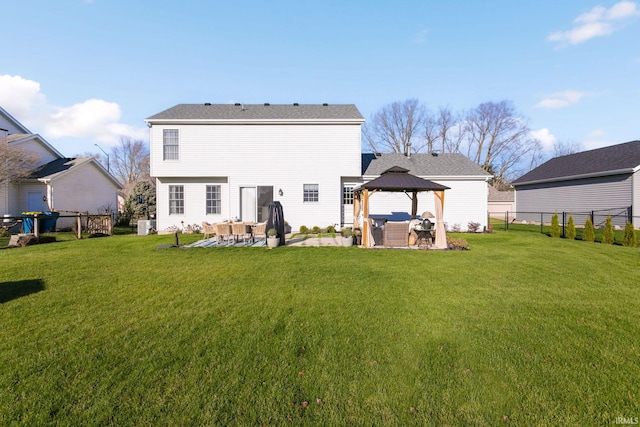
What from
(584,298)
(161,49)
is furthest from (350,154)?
(584,298)

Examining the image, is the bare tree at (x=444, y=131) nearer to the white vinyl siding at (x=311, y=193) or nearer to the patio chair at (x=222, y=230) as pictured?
the white vinyl siding at (x=311, y=193)

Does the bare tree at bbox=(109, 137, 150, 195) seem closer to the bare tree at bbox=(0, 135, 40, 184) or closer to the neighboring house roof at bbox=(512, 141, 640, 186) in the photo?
the bare tree at bbox=(0, 135, 40, 184)

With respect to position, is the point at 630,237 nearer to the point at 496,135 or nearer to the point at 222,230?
the point at 222,230

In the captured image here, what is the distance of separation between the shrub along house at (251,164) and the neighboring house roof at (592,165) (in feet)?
57.7

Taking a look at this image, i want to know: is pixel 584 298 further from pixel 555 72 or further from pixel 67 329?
pixel 555 72

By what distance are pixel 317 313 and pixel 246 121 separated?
1291cm

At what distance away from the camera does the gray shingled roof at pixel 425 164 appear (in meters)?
16.8

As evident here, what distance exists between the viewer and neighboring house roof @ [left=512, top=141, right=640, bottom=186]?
1873 cm

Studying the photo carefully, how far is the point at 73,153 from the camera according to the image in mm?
50469

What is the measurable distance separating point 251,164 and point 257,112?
309cm

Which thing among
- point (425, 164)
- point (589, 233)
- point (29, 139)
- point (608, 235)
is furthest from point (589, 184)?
point (29, 139)

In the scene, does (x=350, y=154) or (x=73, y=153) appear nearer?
(x=350, y=154)

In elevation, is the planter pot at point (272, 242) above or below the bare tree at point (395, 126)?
below

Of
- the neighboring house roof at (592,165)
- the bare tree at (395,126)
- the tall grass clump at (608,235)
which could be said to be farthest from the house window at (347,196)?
the bare tree at (395,126)
